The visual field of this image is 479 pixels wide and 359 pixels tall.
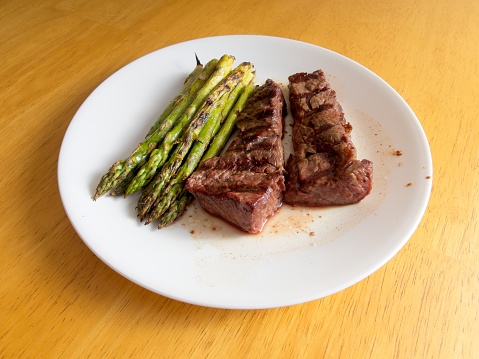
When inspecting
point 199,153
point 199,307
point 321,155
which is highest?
point 199,153

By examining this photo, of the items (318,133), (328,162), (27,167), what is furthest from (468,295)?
(27,167)

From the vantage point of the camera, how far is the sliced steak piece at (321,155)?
123 inches

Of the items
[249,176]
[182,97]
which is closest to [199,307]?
[249,176]

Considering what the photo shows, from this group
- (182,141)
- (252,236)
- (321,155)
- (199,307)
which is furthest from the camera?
(182,141)

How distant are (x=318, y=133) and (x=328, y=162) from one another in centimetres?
29

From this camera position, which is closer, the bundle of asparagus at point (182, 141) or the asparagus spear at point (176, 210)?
the asparagus spear at point (176, 210)

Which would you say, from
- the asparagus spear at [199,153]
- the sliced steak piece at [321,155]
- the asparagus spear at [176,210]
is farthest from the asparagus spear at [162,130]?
the sliced steak piece at [321,155]

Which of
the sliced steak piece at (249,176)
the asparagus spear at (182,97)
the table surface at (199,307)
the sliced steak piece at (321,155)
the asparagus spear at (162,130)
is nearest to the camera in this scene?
the table surface at (199,307)

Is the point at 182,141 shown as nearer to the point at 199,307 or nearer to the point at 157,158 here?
the point at 157,158

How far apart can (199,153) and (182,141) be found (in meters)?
0.16

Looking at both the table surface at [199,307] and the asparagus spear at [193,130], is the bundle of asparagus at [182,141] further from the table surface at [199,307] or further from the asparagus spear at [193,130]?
the table surface at [199,307]

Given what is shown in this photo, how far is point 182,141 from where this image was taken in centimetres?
350

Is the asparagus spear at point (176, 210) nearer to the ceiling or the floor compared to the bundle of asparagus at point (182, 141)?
nearer to the floor

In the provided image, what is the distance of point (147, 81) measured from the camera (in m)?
4.14
